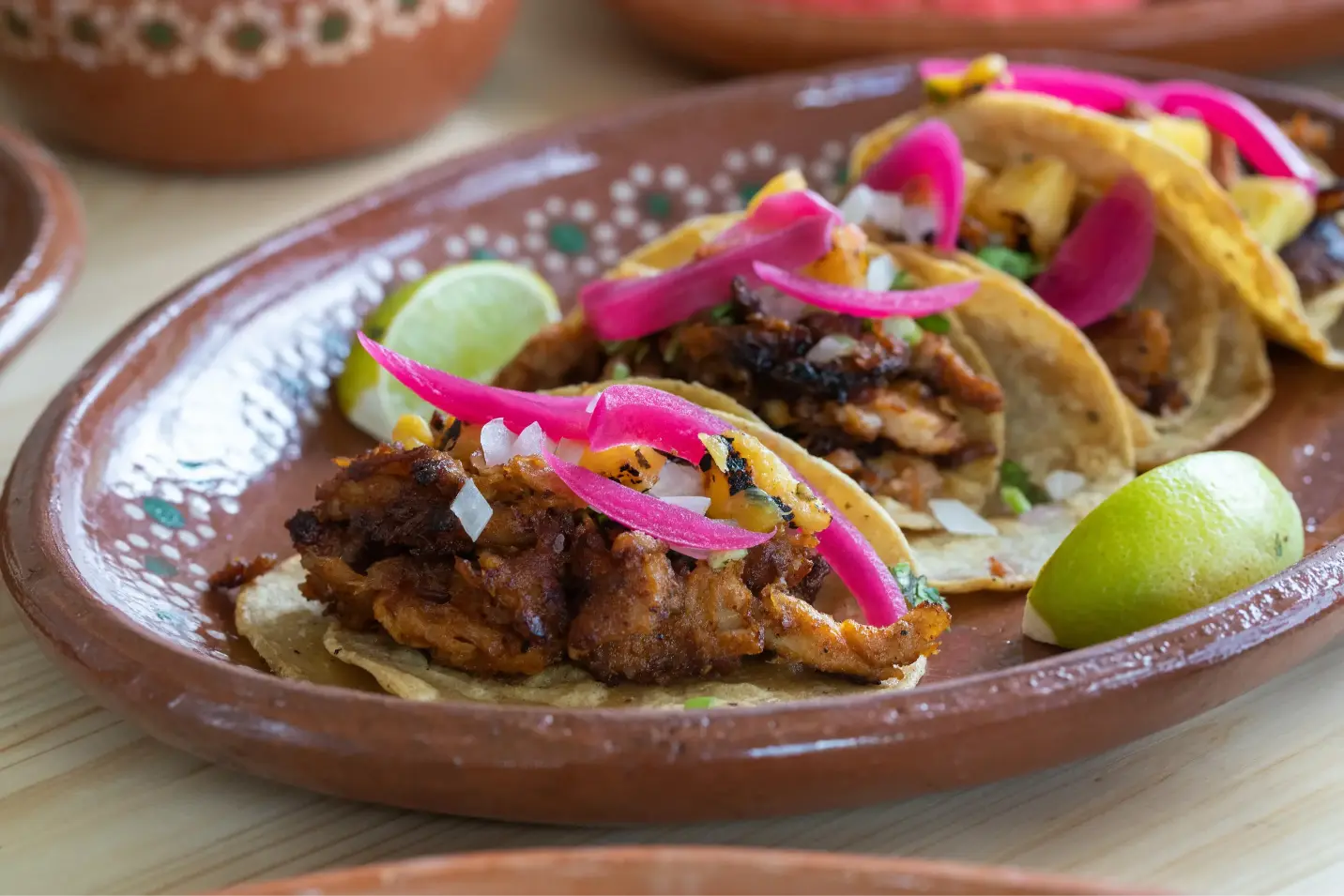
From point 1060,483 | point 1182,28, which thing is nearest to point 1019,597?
point 1060,483

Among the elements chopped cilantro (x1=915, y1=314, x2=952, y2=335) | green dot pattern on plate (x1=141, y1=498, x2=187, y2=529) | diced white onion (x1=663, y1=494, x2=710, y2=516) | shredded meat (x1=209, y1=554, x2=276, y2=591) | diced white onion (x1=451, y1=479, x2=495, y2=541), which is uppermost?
diced white onion (x1=451, y1=479, x2=495, y2=541)

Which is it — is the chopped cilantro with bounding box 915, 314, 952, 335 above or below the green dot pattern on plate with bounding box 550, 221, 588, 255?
below

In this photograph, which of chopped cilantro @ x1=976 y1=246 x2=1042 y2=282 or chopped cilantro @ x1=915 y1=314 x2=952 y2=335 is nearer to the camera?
chopped cilantro @ x1=915 y1=314 x2=952 y2=335

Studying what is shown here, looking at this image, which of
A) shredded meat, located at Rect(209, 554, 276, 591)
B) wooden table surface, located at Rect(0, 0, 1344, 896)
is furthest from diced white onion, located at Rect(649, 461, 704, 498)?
shredded meat, located at Rect(209, 554, 276, 591)

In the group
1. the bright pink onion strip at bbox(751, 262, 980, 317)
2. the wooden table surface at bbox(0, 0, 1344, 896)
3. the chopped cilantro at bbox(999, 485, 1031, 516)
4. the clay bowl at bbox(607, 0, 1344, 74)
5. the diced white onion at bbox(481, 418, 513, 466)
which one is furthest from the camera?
the clay bowl at bbox(607, 0, 1344, 74)

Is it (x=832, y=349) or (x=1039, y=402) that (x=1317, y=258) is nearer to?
(x=1039, y=402)

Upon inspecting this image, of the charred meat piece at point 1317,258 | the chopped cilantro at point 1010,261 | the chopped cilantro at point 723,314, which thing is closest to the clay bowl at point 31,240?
the chopped cilantro at point 723,314

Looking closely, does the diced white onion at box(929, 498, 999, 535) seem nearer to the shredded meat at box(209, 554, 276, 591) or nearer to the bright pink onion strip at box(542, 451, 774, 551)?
the bright pink onion strip at box(542, 451, 774, 551)
